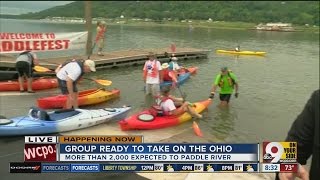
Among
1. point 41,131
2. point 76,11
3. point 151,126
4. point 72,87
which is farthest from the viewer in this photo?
point 76,11

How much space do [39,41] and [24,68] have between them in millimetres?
4210

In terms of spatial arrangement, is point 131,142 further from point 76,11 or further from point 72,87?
point 76,11

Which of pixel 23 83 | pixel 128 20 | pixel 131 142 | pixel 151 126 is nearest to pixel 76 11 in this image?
→ pixel 128 20

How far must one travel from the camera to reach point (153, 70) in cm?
1414

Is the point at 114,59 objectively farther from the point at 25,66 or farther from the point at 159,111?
the point at 159,111

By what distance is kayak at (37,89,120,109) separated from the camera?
12297 millimetres

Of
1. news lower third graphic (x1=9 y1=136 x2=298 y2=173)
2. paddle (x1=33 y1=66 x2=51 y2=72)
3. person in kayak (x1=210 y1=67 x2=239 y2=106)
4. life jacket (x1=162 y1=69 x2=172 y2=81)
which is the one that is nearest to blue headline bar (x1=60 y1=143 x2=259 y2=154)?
news lower third graphic (x1=9 y1=136 x2=298 y2=173)

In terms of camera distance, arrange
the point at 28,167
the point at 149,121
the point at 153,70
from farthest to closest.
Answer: the point at 153,70 → the point at 149,121 → the point at 28,167

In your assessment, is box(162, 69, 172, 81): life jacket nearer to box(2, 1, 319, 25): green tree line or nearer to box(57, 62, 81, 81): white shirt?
box(57, 62, 81, 81): white shirt

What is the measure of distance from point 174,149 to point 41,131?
6.57 metres

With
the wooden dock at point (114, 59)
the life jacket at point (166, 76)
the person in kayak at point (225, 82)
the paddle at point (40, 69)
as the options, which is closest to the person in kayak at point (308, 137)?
the person in kayak at point (225, 82)

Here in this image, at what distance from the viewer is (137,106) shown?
45.3 feet

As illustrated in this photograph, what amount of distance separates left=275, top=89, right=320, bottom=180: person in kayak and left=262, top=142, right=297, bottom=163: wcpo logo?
0.12ft

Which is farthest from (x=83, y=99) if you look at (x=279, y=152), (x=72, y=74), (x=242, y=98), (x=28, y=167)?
(x=279, y=152)
